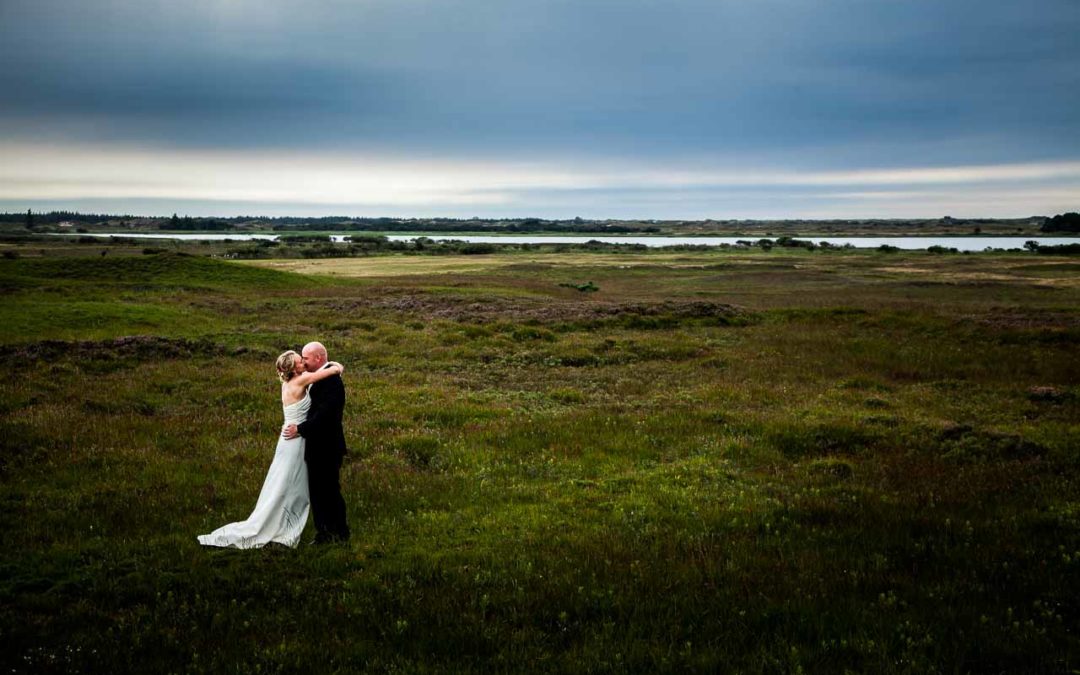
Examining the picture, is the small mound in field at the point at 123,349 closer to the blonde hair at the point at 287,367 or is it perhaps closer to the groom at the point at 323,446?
the blonde hair at the point at 287,367

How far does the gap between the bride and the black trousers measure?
168mm

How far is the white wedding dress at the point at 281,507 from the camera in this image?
1088cm

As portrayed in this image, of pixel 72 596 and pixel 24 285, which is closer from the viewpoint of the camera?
pixel 72 596

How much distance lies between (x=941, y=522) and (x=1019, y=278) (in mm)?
77865

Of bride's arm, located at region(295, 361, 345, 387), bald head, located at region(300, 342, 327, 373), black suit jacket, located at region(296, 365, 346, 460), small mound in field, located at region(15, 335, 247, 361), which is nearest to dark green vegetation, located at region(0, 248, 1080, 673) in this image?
small mound in field, located at region(15, 335, 247, 361)

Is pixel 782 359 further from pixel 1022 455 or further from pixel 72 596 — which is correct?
pixel 72 596

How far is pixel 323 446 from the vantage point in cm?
1116

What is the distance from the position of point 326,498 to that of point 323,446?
90 cm

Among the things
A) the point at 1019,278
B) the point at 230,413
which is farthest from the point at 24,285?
the point at 1019,278

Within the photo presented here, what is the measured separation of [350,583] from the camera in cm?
952

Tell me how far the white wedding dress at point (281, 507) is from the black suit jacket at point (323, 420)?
0.59 feet

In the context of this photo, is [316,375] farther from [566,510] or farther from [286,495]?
[566,510]

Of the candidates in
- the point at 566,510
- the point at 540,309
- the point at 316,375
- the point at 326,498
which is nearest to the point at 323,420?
the point at 316,375

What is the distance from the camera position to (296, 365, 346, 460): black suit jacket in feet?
35.9
